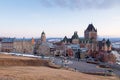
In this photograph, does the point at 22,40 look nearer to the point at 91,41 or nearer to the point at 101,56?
the point at 91,41

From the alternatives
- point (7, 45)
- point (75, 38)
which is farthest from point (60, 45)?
point (7, 45)

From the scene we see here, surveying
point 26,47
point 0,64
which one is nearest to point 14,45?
point 26,47

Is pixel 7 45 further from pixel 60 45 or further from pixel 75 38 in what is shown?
pixel 75 38

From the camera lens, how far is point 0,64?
55156 millimetres

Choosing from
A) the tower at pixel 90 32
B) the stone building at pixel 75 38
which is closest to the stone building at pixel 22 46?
the stone building at pixel 75 38

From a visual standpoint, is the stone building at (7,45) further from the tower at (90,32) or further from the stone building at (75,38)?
the tower at (90,32)

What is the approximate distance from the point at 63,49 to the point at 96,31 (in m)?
31.0

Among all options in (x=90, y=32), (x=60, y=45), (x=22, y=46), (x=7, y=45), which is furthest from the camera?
(x=90, y=32)

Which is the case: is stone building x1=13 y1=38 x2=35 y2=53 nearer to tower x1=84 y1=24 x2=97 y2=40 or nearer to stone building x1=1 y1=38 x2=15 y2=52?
stone building x1=1 y1=38 x2=15 y2=52

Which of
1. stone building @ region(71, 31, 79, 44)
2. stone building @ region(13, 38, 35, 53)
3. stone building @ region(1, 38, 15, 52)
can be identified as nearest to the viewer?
stone building @ region(1, 38, 15, 52)

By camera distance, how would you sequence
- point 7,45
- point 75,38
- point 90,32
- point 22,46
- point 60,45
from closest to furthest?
1. point 60,45
2. point 7,45
3. point 22,46
4. point 75,38
5. point 90,32

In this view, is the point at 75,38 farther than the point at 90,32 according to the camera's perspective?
No

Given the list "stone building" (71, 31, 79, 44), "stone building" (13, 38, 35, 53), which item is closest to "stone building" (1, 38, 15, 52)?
"stone building" (13, 38, 35, 53)

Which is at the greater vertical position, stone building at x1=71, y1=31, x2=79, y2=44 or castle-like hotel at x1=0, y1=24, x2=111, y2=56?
stone building at x1=71, y1=31, x2=79, y2=44
